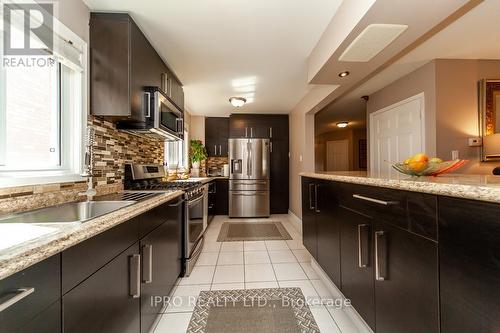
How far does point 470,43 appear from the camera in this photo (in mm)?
2271

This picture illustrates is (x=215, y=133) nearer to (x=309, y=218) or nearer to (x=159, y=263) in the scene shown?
(x=309, y=218)

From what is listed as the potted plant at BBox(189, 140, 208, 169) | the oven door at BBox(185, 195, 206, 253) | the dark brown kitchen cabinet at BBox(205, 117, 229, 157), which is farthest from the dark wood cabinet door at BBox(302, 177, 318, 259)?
the dark brown kitchen cabinet at BBox(205, 117, 229, 157)

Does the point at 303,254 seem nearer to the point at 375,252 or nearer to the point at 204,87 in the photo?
the point at 375,252

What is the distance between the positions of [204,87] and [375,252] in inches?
119

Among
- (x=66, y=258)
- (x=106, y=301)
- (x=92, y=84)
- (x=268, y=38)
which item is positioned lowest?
(x=106, y=301)

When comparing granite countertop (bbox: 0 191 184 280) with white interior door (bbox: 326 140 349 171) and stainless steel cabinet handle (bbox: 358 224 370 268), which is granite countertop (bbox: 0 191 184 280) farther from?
white interior door (bbox: 326 140 349 171)

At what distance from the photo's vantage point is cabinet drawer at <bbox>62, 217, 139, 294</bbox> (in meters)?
0.69

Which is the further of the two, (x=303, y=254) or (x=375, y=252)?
(x=303, y=254)

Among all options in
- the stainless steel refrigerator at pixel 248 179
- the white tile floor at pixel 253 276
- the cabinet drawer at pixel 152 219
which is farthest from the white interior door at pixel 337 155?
the cabinet drawer at pixel 152 219

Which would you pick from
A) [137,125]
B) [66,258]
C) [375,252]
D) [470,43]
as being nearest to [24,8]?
[137,125]

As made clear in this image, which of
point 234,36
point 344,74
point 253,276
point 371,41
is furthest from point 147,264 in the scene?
point 344,74

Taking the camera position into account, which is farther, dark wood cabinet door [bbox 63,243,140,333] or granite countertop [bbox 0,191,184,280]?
dark wood cabinet door [bbox 63,243,140,333]

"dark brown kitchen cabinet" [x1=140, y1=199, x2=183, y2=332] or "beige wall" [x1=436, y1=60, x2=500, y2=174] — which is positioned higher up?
"beige wall" [x1=436, y1=60, x2=500, y2=174]

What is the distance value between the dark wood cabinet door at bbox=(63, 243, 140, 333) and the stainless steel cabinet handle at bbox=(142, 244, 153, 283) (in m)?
0.09
